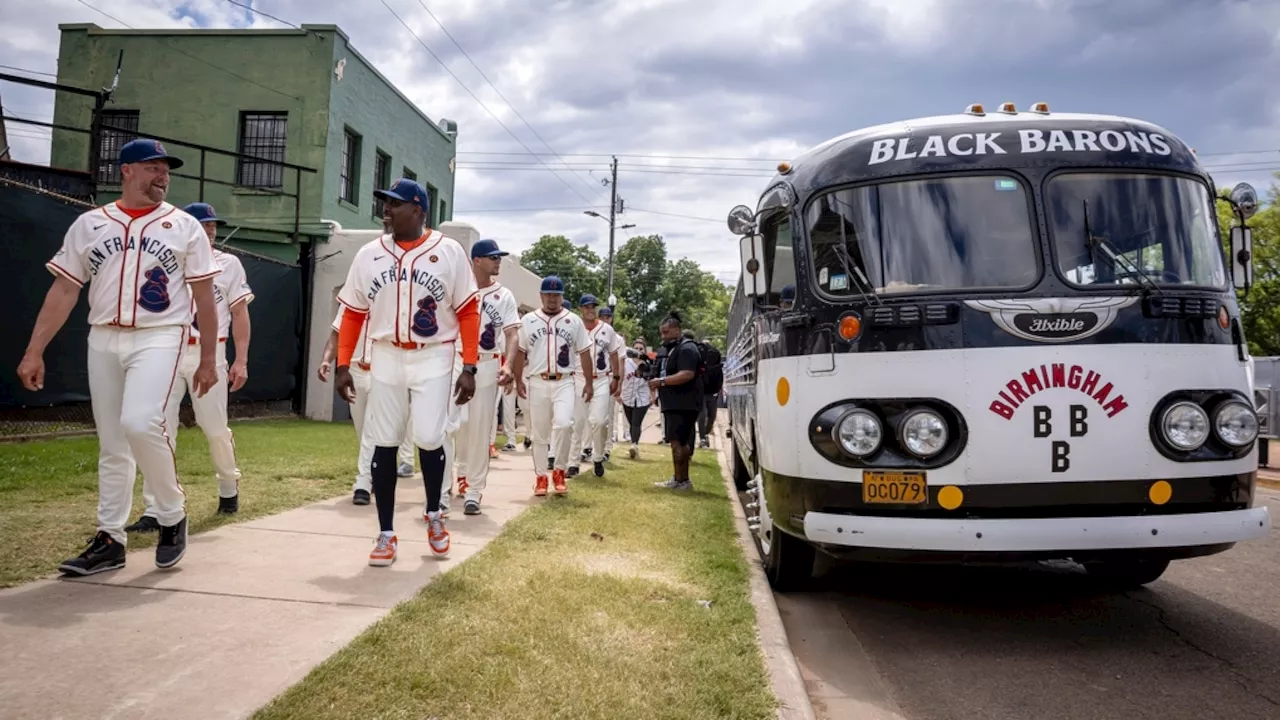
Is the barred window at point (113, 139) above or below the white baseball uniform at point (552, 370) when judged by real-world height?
above

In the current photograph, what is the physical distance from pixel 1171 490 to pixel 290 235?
52.4ft

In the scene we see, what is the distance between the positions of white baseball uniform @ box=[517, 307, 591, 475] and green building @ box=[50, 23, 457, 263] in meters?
10.1

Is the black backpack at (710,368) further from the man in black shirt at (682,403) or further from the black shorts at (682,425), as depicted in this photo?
the black shorts at (682,425)

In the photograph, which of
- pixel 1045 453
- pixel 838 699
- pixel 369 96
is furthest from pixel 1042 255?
pixel 369 96

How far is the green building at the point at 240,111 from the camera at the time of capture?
17656 mm

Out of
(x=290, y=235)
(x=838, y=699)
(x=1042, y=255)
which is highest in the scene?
(x=290, y=235)

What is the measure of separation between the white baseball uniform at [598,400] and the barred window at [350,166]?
1035 centimetres

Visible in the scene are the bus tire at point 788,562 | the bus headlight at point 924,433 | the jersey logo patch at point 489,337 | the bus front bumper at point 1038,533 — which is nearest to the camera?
the bus front bumper at point 1038,533

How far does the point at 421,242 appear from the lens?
16.6ft

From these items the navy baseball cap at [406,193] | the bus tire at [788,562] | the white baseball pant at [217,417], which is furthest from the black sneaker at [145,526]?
the bus tire at [788,562]

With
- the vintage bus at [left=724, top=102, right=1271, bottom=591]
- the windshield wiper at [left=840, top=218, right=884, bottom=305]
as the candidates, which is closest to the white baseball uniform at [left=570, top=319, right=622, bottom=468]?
the vintage bus at [left=724, top=102, right=1271, bottom=591]

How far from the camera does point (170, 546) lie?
4.45 meters

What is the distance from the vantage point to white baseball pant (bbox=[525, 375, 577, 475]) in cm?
834

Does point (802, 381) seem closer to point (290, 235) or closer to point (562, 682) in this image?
point (562, 682)
